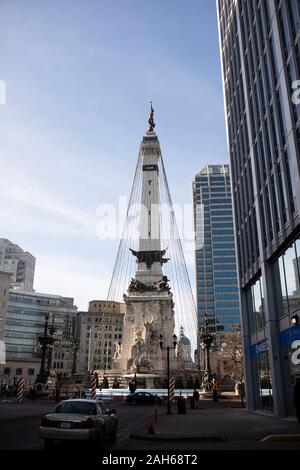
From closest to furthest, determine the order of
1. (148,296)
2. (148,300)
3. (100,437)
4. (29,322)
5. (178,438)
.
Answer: (100,437), (178,438), (148,300), (148,296), (29,322)

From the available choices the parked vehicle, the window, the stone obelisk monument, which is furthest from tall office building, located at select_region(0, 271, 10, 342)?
the window

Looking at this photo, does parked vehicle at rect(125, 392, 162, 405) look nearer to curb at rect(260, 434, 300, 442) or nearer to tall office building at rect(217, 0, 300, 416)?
tall office building at rect(217, 0, 300, 416)

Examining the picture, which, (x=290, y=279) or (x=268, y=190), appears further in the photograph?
(x=268, y=190)

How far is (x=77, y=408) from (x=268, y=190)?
60.2 feet

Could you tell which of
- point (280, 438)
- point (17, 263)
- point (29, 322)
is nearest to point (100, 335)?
point (29, 322)

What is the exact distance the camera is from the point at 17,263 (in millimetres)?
182375

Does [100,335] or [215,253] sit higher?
[215,253]

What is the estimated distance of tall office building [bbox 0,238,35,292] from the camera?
180 metres

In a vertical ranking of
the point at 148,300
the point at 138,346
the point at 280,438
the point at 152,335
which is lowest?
the point at 280,438

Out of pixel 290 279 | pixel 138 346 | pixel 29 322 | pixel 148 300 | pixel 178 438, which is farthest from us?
pixel 29 322

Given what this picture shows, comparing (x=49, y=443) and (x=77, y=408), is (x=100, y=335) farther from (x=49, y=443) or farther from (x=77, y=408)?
(x=49, y=443)

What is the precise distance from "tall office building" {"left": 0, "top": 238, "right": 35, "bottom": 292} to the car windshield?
168006 mm

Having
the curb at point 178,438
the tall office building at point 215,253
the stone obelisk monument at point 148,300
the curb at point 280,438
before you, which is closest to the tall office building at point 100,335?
the tall office building at point 215,253
